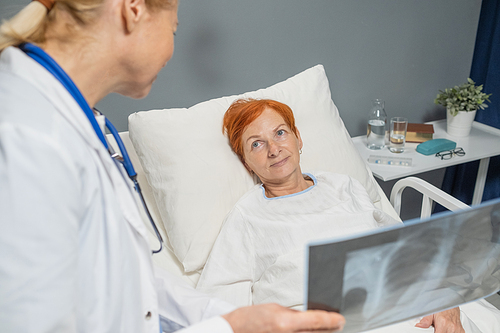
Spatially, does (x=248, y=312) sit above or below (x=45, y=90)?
below

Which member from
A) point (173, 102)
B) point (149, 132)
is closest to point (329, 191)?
point (149, 132)

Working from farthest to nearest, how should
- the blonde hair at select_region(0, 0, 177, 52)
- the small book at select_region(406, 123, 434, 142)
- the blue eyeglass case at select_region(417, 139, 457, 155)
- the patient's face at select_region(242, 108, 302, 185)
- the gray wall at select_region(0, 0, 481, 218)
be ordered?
the small book at select_region(406, 123, 434, 142)
the blue eyeglass case at select_region(417, 139, 457, 155)
the gray wall at select_region(0, 0, 481, 218)
the patient's face at select_region(242, 108, 302, 185)
the blonde hair at select_region(0, 0, 177, 52)

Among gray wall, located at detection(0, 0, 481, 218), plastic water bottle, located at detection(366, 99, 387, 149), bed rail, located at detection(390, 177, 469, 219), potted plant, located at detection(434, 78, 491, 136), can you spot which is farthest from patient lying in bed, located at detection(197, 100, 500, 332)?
potted plant, located at detection(434, 78, 491, 136)

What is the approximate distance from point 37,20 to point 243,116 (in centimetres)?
89

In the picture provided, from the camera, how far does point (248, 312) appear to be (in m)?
0.75

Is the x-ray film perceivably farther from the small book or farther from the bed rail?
the small book

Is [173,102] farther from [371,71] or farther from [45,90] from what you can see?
[45,90]

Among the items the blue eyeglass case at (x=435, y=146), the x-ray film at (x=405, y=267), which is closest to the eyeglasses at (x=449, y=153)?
the blue eyeglass case at (x=435, y=146)

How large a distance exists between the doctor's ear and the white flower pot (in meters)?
1.95

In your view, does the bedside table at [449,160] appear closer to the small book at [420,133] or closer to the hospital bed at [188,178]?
the small book at [420,133]

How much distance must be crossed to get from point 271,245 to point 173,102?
33.6 inches

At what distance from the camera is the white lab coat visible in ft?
1.68

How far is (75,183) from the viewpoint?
574 millimetres

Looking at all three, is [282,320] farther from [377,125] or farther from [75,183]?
[377,125]
